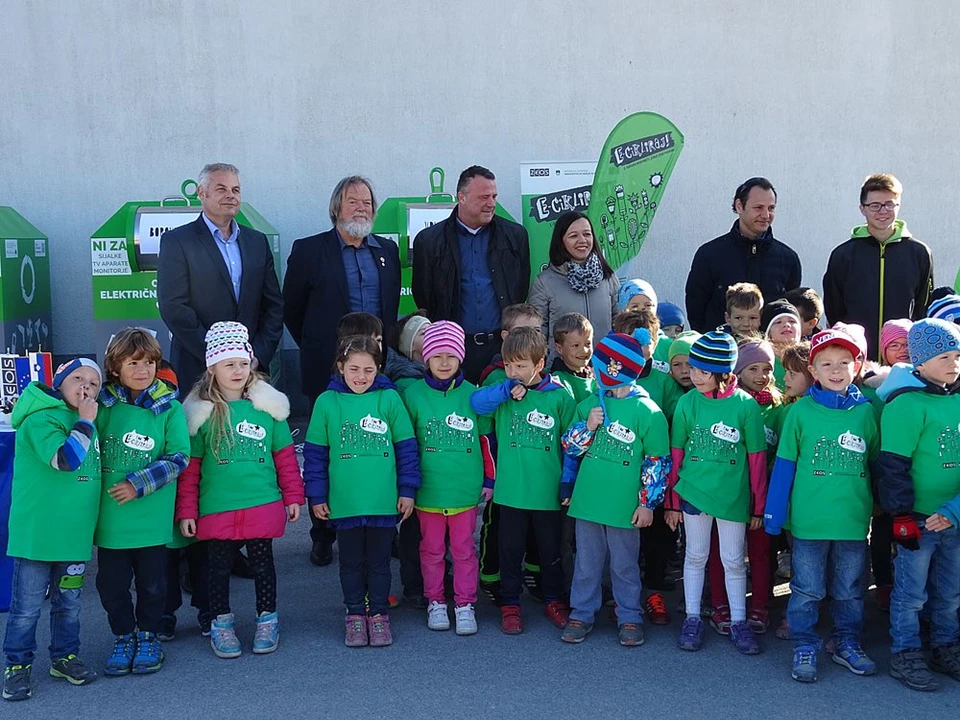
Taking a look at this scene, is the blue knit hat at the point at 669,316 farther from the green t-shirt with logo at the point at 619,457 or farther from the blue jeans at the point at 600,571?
the blue jeans at the point at 600,571

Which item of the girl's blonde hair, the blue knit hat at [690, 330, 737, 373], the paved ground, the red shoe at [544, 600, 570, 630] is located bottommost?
the paved ground

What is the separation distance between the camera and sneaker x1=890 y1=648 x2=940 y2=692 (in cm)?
347

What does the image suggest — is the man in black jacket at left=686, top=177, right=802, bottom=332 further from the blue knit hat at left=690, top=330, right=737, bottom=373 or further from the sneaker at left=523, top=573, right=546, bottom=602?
the sneaker at left=523, top=573, right=546, bottom=602

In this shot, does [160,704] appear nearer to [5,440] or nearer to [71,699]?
[71,699]

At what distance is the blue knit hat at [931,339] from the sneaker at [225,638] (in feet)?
8.66

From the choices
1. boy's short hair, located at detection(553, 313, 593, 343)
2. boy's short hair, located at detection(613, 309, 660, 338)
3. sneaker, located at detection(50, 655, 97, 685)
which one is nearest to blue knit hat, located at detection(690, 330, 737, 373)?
boy's short hair, located at detection(613, 309, 660, 338)

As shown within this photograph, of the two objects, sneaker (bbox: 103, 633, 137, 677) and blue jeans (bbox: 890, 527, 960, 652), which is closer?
blue jeans (bbox: 890, 527, 960, 652)

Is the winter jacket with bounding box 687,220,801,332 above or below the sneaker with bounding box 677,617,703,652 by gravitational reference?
above

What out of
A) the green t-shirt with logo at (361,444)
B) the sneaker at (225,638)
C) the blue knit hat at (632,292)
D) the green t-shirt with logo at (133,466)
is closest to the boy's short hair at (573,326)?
the blue knit hat at (632,292)

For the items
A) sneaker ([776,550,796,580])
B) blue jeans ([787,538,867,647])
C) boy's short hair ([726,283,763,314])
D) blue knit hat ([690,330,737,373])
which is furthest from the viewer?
sneaker ([776,550,796,580])

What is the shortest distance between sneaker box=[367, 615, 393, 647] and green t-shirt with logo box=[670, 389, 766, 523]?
4.04 ft

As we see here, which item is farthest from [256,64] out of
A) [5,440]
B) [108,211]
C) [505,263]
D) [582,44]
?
[5,440]

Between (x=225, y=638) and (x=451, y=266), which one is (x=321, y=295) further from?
(x=225, y=638)

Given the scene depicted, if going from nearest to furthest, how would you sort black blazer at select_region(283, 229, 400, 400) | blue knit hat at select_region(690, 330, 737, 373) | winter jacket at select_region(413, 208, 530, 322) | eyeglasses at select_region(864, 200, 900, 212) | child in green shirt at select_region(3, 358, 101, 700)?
1. child in green shirt at select_region(3, 358, 101, 700)
2. blue knit hat at select_region(690, 330, 737, 373)
3. black blazer at select_region(283, 229, 400, 400)
4. winter jacket at select_region(413, 208, 530, 322)
5. eyeglasses at select_region(864, 200, 900, 212)
